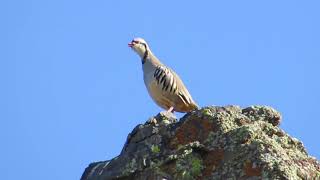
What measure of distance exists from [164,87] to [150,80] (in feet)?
1.16

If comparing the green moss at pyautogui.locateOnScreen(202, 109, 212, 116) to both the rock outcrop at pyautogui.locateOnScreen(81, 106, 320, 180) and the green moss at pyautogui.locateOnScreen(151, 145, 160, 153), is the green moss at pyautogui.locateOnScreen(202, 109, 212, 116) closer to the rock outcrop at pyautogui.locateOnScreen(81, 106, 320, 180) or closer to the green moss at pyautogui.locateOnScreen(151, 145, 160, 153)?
the rock outcrop at pyautogui.locateOnScreen(81, 106, 320, 180)

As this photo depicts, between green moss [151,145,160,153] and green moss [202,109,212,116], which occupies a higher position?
green moss [202,109,212,116]

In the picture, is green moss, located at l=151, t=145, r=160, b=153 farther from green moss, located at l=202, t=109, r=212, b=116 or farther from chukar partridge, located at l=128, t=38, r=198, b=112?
chukar partridge, located at l=128, t=38, r=198, b=112

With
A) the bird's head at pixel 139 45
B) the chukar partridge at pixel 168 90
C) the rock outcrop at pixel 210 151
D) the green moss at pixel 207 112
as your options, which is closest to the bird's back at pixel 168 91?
the chukar partridge at pixel 168 90

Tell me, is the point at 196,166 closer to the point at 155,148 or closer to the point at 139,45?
the point at 155,148

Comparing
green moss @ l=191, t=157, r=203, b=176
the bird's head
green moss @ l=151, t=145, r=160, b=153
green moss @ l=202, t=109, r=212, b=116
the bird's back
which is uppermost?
the bird's head

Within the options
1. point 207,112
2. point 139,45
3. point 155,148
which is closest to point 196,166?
point 155,148

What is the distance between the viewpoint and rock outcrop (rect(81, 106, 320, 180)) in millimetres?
7398

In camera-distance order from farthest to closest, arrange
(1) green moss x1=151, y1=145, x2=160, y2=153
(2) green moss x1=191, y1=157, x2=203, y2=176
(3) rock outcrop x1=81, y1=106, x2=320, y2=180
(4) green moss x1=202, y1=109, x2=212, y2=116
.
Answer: (4) green moss x1=202, y1=109, x2=212, y2=116
(1) green moss x1=151, y1=145, x2=160, y2=153
(2) green moss x1=191, y1=157, x2=203, y2=176
(3) rock outcrop x1=81, y1=106, x2=320, y2=180

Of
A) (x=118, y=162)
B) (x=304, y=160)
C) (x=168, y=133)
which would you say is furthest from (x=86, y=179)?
(x=304, y=160)

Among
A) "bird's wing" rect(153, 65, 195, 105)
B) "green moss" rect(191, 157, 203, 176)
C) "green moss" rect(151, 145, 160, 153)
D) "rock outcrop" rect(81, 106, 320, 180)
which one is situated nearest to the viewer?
"rock outcrop" rect(81, 106, 320, 180)

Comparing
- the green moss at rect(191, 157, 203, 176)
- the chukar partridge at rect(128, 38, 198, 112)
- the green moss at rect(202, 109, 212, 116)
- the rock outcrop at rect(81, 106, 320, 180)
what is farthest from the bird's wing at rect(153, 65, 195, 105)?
the green moss at rect(191, 157, 203, 176)

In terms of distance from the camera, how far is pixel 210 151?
312 inches

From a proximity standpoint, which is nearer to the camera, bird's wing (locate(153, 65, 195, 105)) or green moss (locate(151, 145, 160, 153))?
green moss (locate(151, 145, 160, 153))
